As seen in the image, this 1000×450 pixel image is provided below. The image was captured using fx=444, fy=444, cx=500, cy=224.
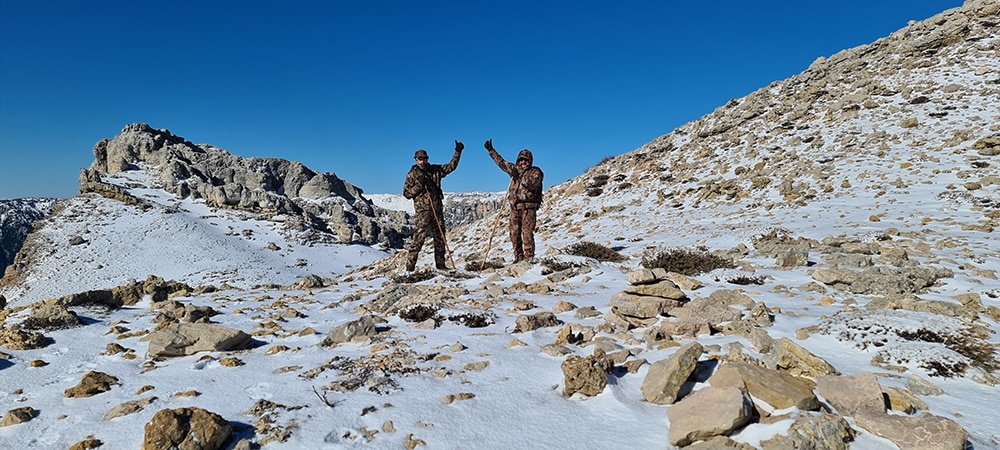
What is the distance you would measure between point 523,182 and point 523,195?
1.10 ft

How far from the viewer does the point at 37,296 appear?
30688mm

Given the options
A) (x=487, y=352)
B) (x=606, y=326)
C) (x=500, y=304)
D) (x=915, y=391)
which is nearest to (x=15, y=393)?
(x=487, y=352)

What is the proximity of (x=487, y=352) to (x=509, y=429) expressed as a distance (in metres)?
1.64

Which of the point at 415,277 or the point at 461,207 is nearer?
the point at 415,277

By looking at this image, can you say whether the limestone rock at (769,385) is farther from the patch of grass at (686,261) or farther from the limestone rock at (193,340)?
the patch of grass at (686,261)

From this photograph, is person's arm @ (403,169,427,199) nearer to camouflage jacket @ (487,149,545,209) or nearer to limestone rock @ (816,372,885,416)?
camouflage jacket @ (487,149,545,209)

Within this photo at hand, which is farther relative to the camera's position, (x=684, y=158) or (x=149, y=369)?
(x=684, y=158)

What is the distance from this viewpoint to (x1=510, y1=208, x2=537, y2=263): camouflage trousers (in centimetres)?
1116

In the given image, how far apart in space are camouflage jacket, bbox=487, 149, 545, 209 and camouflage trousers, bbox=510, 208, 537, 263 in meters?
0.18

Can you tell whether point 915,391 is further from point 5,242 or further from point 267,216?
point 5,242

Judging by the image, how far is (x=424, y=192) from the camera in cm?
1101

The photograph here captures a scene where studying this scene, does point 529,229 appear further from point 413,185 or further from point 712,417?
point 712,417

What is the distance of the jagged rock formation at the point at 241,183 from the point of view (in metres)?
54.1

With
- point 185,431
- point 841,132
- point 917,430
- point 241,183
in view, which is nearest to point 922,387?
point 917,430
